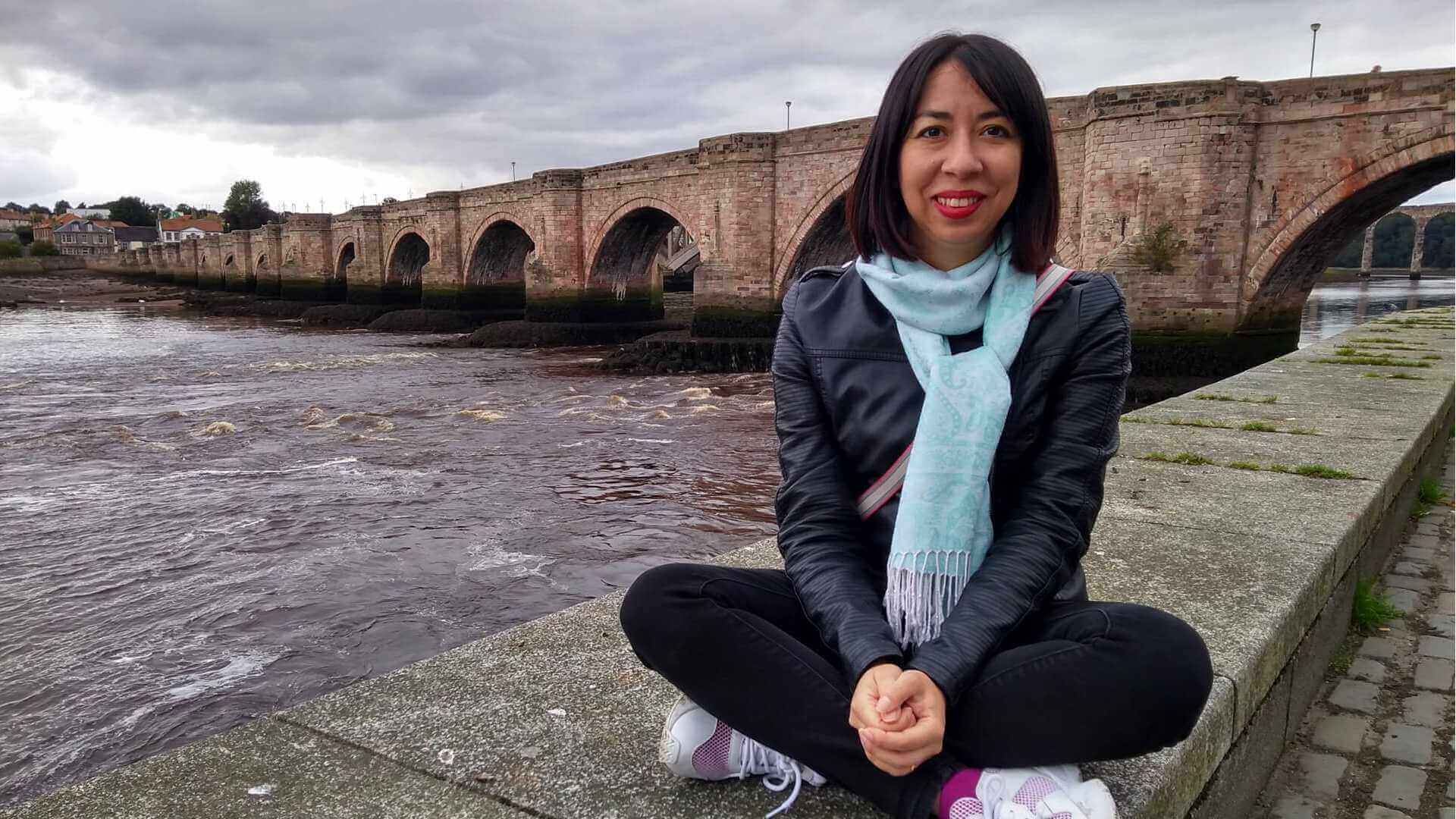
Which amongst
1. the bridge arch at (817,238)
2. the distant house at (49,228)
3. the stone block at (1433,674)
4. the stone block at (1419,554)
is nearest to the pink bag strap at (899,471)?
the stone block at (1433,674)

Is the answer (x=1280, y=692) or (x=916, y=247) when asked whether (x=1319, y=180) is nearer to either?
(x=1280, y=692)

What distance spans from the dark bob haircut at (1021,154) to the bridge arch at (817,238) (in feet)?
54.8

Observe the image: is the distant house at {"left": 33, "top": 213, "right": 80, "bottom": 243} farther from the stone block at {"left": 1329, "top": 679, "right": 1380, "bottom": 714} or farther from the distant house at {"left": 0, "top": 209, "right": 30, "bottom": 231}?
the stone block at {"left": 1329, "top": 679, "right": 1380, "bottom": 714}

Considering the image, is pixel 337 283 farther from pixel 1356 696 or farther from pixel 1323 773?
pixel 1323 773

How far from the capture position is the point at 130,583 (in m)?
6.05

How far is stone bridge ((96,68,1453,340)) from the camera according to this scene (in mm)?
12727

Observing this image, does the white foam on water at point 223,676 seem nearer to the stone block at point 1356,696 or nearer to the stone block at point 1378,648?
the stone block at point 1356,696

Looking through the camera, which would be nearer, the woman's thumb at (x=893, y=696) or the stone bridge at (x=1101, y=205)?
the woman's thumb at (x=893, y=696)

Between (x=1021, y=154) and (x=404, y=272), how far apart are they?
40.5 meters

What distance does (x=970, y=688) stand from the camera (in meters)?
1.51

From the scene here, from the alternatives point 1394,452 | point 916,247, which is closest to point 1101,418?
point 916,247

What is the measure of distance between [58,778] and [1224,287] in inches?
576

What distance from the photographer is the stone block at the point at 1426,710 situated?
273 cm

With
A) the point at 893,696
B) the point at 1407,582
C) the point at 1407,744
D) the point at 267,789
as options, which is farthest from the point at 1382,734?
the point at 267,789
